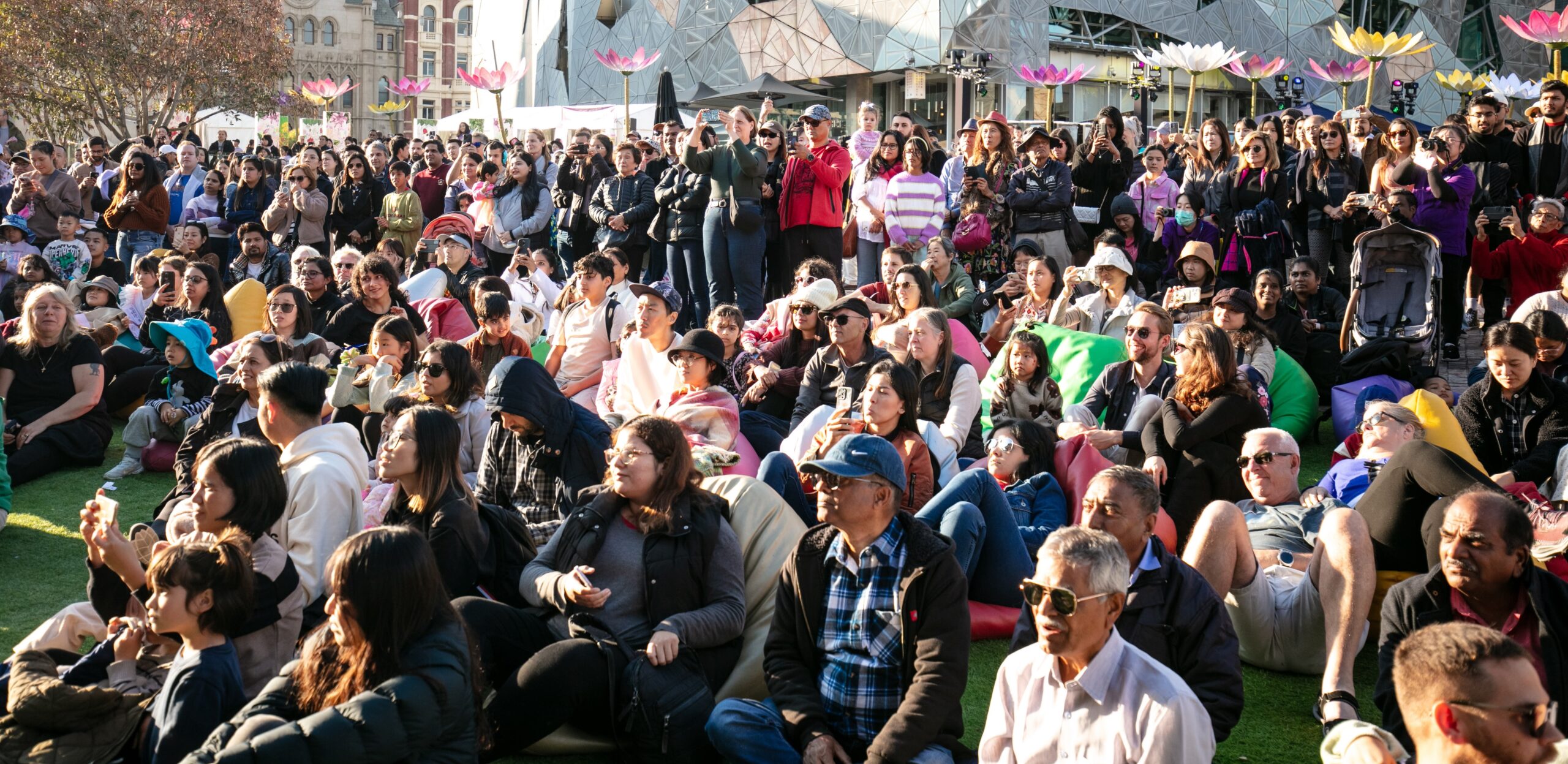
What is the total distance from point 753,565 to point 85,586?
10.7 ft

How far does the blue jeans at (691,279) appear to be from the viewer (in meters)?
11.0

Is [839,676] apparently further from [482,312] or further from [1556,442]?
[482,312]

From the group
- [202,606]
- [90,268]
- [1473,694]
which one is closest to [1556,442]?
[1473,694]

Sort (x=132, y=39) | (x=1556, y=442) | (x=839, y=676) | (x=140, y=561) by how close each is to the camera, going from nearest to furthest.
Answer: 1. (x=839, y=676)
2. (x=140, y=561)
3. (x=1556, y=442)
4. (x=132, y=39)

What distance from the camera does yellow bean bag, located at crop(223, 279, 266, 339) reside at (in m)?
9.58

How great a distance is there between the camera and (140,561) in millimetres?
4660

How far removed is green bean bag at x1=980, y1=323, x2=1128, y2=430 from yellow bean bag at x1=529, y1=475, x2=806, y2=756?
104 inches

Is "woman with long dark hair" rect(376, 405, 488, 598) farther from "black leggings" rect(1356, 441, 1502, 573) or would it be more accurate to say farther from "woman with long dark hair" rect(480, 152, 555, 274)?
"woman with long dark hair" rect(480, 152, 555, 274)

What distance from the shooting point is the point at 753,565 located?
4812mm

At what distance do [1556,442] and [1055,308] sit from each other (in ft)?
10.2

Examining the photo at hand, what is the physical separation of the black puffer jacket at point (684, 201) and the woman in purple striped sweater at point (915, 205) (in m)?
1.52

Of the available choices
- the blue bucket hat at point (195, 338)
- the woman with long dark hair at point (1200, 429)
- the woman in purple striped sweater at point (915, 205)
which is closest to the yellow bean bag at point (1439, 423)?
the woman with long dark hair at point (1200, 429)

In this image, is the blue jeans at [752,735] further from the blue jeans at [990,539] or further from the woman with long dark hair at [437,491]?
the blue jeans at [990,539]

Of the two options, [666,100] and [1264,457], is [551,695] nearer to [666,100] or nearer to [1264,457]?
[1264,457]
